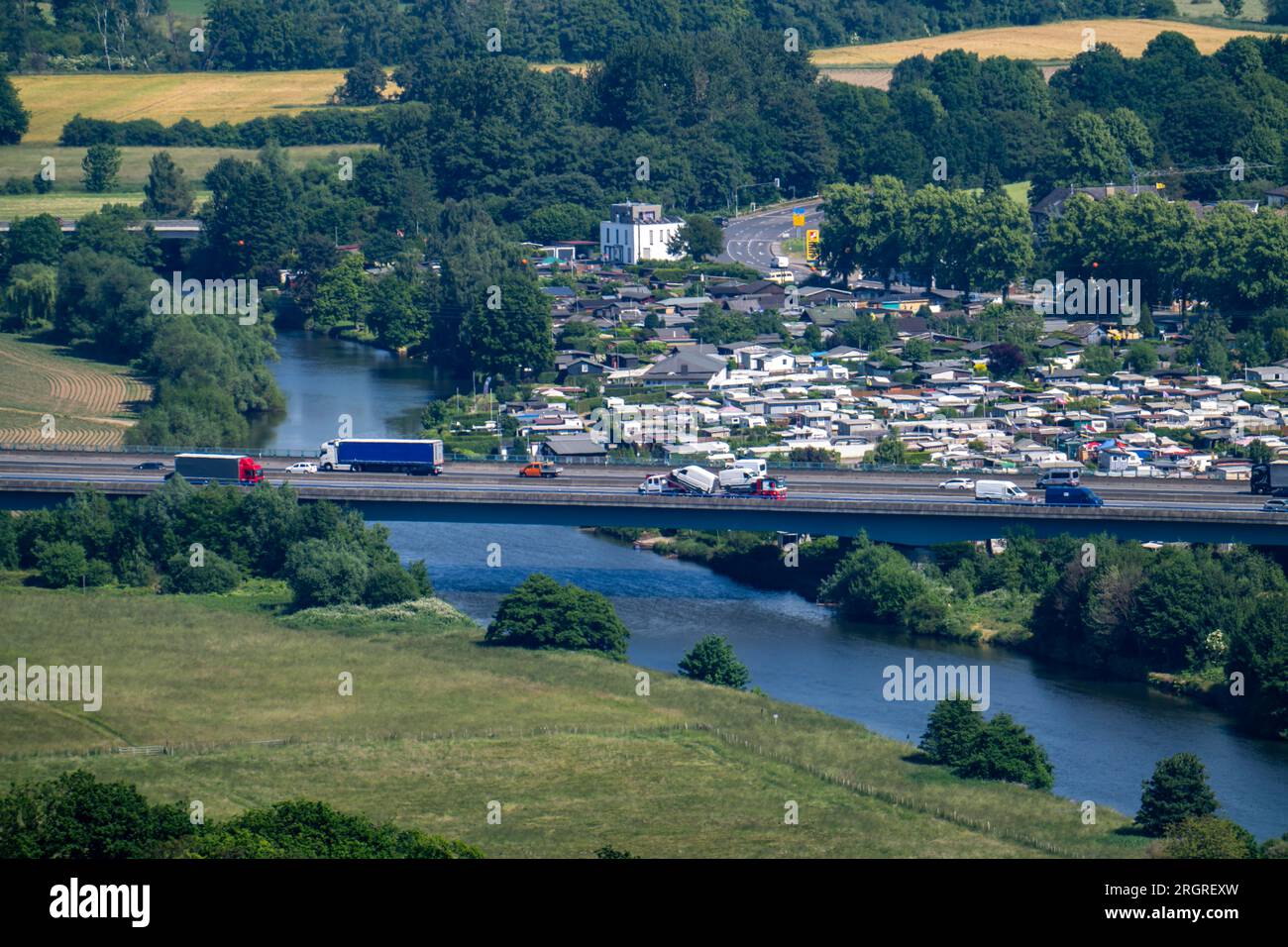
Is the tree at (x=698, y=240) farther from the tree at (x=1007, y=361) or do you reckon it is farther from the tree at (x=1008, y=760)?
the tree at (x=1008, y=760)

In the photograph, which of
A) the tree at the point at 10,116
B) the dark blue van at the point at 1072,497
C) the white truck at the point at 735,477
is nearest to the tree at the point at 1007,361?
the dark blue van at the point at 1072,497

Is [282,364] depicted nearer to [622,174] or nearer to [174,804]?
[622,174]

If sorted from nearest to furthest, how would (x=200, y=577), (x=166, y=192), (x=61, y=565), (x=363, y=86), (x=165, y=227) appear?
(x=200, y=577) < (x=61, y=565) < (x=165, y=227) < (x=166, y=192) < (x=363, y=86)

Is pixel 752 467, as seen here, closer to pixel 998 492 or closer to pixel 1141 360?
pixel 998 492

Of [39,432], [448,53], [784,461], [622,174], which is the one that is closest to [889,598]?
[784,461]

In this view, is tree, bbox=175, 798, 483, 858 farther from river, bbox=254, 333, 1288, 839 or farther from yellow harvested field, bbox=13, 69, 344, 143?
yellow harvested field, bbox=13, 69, 344, 143

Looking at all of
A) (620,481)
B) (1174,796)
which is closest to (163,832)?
(1174,796)
